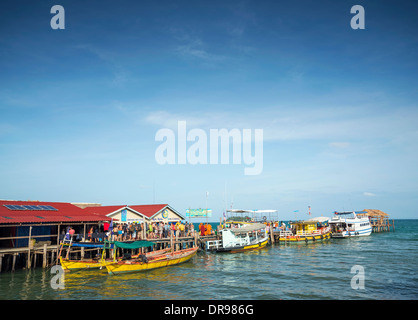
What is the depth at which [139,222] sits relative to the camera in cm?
4109

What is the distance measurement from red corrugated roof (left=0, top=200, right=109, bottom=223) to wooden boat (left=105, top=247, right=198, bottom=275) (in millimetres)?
8014

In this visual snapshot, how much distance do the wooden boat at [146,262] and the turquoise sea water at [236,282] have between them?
0.56 m

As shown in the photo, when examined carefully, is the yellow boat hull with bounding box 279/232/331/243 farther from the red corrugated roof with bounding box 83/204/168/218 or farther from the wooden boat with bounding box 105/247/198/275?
the wooden boat with bounding box 105/247/198/275

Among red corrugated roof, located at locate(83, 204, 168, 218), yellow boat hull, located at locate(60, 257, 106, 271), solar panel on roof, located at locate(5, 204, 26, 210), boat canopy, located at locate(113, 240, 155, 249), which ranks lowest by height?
yellow boat hull, located at locate(60, 257, 106, 271)

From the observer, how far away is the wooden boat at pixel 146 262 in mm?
26356

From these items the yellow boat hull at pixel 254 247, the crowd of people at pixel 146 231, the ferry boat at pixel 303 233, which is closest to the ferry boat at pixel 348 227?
the ferry boat at pixel 303 233

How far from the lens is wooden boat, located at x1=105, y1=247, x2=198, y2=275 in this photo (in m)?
26.4

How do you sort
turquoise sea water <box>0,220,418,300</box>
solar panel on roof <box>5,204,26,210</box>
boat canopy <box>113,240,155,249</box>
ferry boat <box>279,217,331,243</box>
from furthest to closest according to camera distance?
ferry boat <box>279,217,331,243</box> → solar panel on roof <box>5,204,26,210</box> → boat canopy <box>113,240,155,249</box> → turquoise sea water <box>0,220,418,300</box>

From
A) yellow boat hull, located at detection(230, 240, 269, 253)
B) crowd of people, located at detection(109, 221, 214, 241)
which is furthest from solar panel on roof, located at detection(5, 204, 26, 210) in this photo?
yellow boat hull, located at detection(230, 240, 269, 253)

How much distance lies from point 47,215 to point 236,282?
20750 mm

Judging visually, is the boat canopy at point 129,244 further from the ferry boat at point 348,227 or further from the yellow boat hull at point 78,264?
the ferry boat at point 348,227
